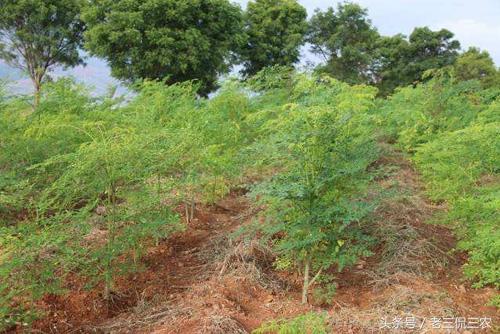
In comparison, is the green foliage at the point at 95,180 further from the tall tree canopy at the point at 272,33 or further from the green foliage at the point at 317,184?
the tall tree canopy at the point at 272,33

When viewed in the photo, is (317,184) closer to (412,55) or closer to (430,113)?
(430,113)

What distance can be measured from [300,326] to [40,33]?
22.6 m

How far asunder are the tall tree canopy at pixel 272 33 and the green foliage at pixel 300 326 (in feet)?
68.4

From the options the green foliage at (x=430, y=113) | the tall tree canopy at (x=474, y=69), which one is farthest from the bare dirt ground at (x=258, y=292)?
the tall tree canopy at (x=474, y=69)

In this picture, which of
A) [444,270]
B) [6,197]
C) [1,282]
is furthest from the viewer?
[444,270]

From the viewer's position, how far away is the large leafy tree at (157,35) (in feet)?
58.4

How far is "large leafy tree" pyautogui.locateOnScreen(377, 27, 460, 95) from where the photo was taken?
24.9 metres

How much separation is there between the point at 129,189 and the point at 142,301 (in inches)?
43.0

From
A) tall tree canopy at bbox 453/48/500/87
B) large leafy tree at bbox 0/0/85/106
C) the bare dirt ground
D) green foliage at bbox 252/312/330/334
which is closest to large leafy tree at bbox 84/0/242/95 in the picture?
large leafy tree at bbox 0/0/85/106

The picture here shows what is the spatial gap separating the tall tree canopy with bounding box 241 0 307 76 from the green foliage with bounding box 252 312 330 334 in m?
20.8

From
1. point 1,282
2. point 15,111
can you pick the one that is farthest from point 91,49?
point 1,282

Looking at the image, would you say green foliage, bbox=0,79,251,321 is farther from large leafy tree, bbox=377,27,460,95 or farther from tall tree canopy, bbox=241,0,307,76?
large leafy tree, bbox=377,27,460,95

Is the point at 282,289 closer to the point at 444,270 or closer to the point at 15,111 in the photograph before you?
the point at 444,270

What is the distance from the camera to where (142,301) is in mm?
4793
